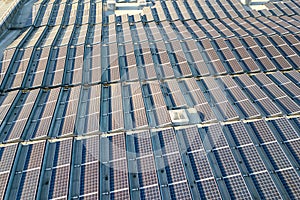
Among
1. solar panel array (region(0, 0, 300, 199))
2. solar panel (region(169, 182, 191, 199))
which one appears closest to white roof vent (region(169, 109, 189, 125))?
solar panel array (region(0, 0, 300, 199))

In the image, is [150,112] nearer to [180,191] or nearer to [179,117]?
[179,117]

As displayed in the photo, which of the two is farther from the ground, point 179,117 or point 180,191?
point 179,117

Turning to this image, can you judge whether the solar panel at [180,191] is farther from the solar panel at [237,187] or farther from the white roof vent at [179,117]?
the white roof vent at [179,117]

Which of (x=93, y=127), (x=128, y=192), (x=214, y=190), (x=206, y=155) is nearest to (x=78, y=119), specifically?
(x=93, y=127)

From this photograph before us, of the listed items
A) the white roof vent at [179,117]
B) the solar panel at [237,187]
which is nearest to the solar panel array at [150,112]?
the solar panel at [237,187]

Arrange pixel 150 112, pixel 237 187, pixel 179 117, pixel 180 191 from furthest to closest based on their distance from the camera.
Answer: pixel 150 112
pixel 179 117
pixel 237 187
pixel 180 191

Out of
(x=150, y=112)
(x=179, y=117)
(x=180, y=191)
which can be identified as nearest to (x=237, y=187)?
(x=180, y=191)
